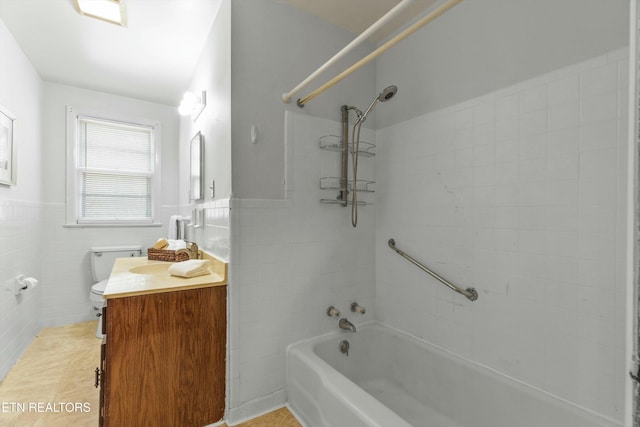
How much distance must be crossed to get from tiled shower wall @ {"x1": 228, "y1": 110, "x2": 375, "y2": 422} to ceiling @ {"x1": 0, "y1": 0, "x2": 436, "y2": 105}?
0.75 meters

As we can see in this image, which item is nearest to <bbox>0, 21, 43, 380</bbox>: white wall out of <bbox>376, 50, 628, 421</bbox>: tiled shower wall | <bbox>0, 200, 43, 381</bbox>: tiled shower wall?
<bbox>0, 200, 43, 381</bbox>: tiled shower wall

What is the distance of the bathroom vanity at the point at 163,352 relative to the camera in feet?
4.38

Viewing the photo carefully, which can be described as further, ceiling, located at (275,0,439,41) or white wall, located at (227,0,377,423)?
ceiling, located at (275,0,439,41)

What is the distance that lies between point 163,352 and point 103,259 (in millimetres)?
2070

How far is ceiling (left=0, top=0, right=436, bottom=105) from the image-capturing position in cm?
178

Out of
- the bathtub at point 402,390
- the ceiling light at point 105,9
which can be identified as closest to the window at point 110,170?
the ceiling light at point 105,9

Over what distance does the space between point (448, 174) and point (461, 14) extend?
35.8 inches

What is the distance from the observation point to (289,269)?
1.77 m

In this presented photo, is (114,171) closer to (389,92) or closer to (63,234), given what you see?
(63,234)

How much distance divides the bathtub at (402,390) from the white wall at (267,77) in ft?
3.39

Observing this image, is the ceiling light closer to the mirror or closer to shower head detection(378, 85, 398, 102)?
the mirror

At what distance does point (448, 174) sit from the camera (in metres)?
1.69

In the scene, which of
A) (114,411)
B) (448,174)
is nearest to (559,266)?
(448,174)

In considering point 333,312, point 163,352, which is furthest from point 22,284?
point 333,312
